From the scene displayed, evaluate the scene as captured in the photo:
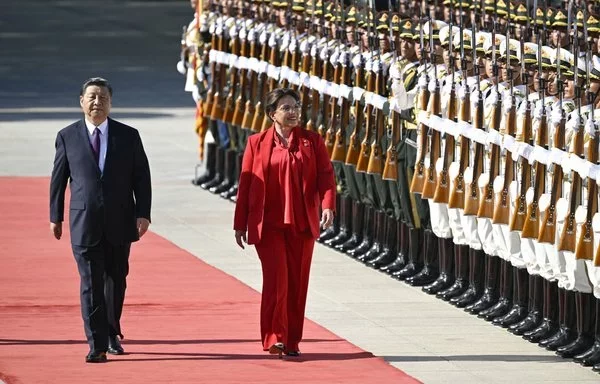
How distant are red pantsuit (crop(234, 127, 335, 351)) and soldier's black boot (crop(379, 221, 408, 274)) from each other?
113 inches

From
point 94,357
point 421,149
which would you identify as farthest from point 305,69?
point 94,357

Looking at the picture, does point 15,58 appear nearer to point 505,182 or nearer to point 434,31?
point 434,31

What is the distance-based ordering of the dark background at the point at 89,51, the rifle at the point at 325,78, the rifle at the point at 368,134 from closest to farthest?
the rifle at the point at 368,134 < the rifle at the point at 325,78 < the dark background at the point at 89,51

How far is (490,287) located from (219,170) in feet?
21.2

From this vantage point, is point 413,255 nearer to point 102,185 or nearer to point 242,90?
point 102,185

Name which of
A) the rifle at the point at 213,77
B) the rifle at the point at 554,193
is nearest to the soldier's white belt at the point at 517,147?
the rifle at the point at 554,193

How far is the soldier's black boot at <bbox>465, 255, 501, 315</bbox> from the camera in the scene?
1212cm

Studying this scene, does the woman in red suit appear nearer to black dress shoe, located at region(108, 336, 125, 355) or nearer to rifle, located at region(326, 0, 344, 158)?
black dress shoe, located at region(108, 336, 125, 355)

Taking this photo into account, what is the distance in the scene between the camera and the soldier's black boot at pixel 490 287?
477 inches

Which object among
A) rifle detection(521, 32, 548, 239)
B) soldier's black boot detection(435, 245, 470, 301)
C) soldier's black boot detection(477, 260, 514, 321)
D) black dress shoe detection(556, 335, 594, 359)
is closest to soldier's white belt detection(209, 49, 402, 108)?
soldier's black boot detection(435, 245, 470, 301)

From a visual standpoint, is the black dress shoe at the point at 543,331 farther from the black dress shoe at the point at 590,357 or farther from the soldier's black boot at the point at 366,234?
the soldier's black boot at the point at 366,234

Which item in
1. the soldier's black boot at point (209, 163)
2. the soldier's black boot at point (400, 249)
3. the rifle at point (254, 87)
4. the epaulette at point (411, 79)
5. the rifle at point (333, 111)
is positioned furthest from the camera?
the soldier's black boot at point (209, 163)

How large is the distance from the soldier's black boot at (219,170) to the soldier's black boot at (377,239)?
4.04m

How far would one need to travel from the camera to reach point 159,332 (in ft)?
37.6
